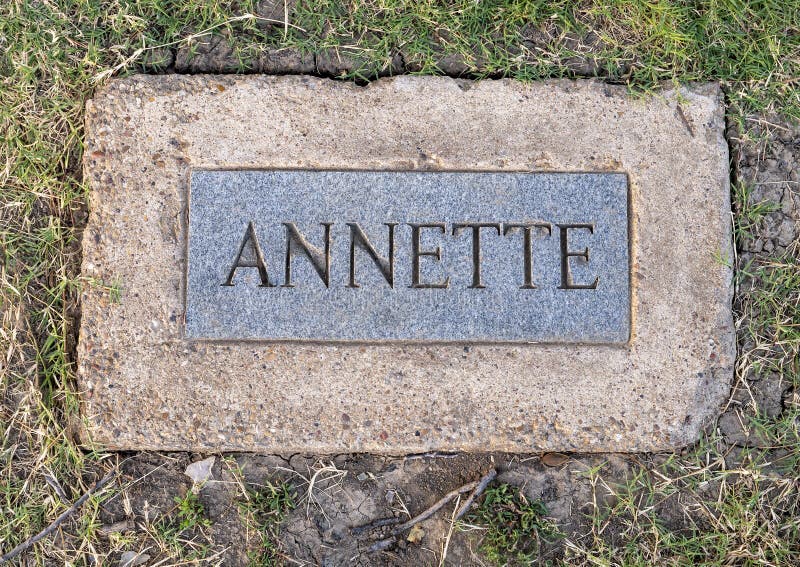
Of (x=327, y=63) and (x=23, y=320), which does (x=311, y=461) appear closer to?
(x=23, y=320)

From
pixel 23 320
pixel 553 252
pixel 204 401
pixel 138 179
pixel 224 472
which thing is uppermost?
pixel 138 179

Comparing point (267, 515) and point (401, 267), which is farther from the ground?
point (401, 267)

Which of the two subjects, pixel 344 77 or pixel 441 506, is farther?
pixel 344 77

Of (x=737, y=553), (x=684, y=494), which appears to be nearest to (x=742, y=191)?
(x=684, y=494)

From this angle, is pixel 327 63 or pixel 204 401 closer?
pixel 204 401

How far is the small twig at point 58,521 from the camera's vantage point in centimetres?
193

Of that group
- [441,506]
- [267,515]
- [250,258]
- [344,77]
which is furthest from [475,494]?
[344,77]

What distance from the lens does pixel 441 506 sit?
1.95 m

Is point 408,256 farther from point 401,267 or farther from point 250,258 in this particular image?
point 250,258

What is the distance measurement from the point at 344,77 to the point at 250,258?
0.72 m

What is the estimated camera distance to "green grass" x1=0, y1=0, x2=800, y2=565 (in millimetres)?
1961

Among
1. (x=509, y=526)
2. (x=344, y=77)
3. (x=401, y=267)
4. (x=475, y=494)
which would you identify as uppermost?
(x=344, y=77)

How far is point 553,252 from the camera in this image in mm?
1963

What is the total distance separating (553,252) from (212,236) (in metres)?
1.17
